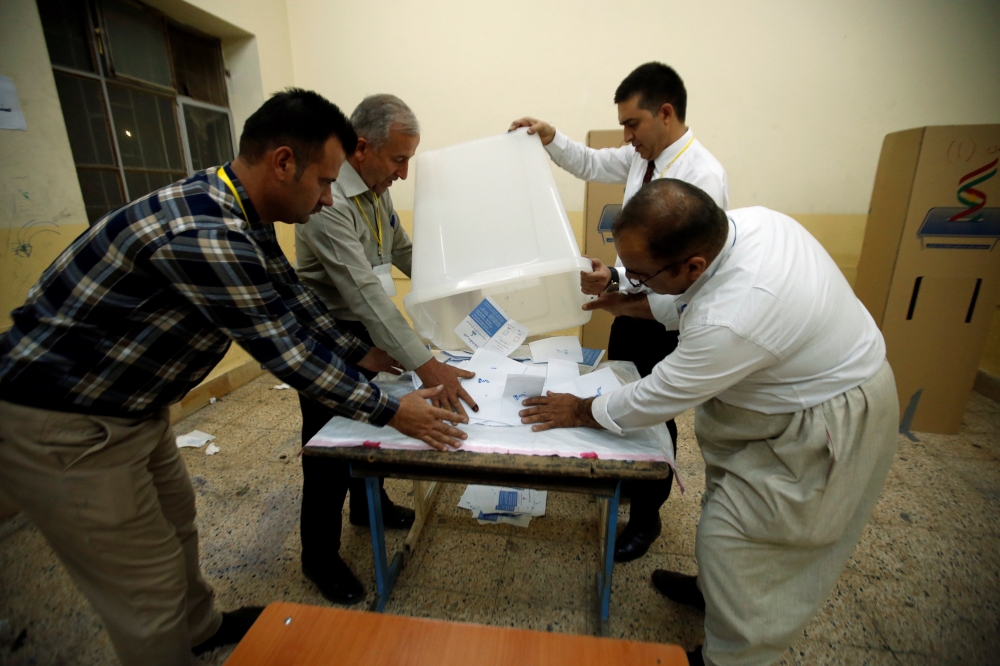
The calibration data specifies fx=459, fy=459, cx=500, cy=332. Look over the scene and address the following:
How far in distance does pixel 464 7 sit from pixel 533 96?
63cm

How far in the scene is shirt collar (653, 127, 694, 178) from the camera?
140 centimetres

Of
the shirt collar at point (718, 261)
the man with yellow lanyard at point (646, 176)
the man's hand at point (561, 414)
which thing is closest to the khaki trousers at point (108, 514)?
the man's hand at point (561, 414)

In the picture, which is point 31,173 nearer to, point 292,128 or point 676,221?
point 292,128

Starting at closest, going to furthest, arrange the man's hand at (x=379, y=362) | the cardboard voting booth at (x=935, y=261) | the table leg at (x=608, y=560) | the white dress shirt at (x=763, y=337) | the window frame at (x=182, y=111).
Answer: the white dress shirt at (x=763, y=337) < the table leg at (x=608, y=560) < the man's hand at (x=379, y=362) < the cardboard voting booth at (x=935, y=261) < the window frame at (x=182, y=111)

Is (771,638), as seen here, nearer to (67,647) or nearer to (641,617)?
(641,617)

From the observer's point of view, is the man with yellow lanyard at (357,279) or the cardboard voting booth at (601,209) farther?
the cardboard voting booth at (601,209)

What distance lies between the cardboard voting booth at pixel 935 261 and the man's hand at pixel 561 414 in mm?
2035

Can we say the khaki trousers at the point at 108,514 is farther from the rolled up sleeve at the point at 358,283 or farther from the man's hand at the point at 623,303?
the man's hand at the point at 623,303

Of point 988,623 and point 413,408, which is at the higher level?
point 413,408

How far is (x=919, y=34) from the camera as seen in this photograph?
2404 mm

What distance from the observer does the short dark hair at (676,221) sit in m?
0.88

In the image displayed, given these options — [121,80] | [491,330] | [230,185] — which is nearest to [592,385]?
[491,330]

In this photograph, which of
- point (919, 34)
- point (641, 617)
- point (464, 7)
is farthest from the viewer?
point (464, 7)

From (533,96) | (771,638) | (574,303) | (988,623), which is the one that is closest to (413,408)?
(574,303)
